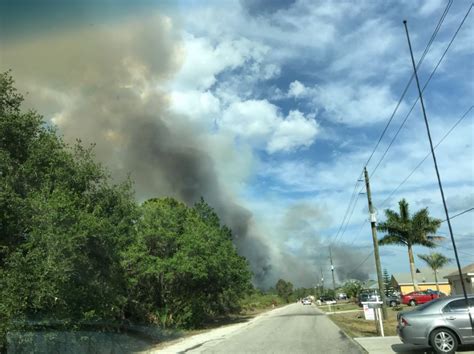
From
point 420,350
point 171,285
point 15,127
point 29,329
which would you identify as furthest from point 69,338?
point 171,285

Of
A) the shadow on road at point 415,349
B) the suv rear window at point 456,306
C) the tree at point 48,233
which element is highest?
the tree at point 48,233

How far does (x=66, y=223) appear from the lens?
14.8 meters

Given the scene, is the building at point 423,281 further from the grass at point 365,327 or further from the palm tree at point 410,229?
the grass at point 365,327

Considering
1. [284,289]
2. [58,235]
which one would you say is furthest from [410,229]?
[284,289]

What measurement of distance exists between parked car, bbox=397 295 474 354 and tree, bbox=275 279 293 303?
164m

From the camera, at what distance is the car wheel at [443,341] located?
12812mm

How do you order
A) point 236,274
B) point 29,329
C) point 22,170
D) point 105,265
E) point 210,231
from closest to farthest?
point 29,329, point 22,170, point 105,265, point 210,231, point 236,274

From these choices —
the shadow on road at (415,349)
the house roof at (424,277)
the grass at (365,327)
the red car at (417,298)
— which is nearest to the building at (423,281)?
the house roof at (424,277)

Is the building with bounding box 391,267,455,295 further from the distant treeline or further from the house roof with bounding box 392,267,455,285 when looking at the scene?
the distant treeline

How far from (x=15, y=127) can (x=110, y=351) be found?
9030mm

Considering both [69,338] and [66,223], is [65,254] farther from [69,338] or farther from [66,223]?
[69,338]

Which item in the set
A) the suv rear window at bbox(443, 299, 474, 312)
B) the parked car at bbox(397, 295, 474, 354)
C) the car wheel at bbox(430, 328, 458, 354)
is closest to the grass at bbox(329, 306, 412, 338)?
the parked car at bbox(397, 295, 474, 354)

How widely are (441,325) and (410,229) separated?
4001cm

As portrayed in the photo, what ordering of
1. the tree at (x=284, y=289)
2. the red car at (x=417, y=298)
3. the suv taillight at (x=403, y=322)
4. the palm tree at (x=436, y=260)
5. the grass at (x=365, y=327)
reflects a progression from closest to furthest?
the suv taillight at (x=403, y=322)
the grass at (x=365, y=327)
the red car at (x=417, y=298)
the palm tree at (x=436, y=260)
the tree at (x=284, y=289)
